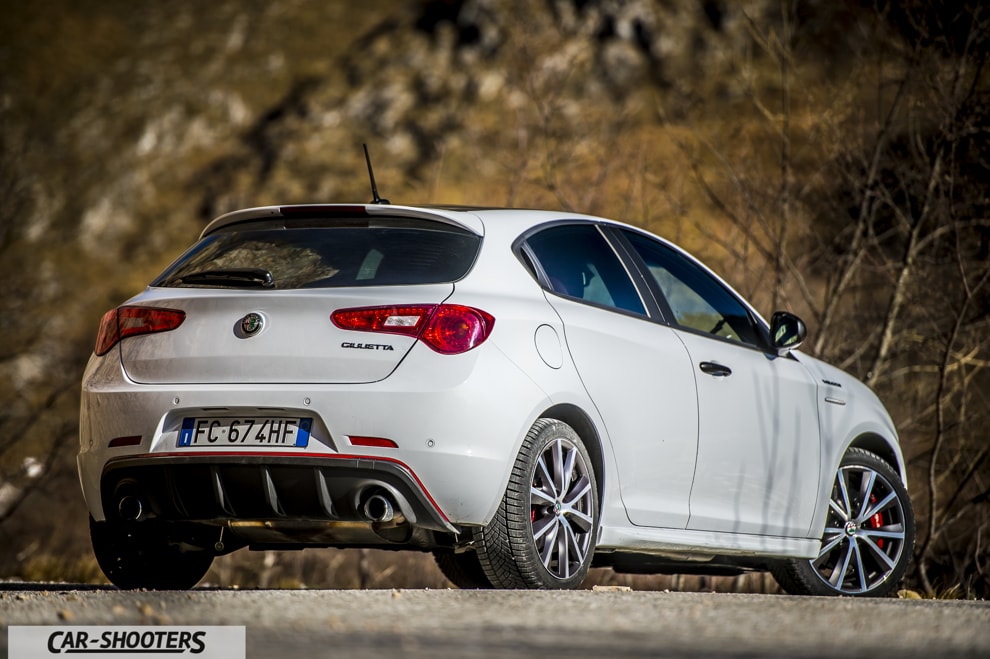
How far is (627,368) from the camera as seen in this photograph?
5797 mm

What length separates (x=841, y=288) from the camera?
42.0 feet

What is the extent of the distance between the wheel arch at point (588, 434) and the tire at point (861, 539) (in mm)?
1767

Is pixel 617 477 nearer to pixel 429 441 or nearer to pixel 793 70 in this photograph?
pixel 429 441

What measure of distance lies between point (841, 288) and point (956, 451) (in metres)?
1.85

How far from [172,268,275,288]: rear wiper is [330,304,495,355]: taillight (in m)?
0.46

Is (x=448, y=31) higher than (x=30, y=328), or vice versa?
(x=448, y=31)

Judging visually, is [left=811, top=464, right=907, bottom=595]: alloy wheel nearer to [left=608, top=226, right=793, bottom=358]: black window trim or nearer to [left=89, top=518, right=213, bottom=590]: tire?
[left=608, top=226, right=793, bottom=358]: black window trim

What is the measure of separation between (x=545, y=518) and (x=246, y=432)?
4.04 feet

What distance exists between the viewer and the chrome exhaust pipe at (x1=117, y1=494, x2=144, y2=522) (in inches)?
210

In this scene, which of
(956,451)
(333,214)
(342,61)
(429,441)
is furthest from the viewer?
(342,61)

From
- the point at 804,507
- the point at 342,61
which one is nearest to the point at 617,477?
the point at 804,507

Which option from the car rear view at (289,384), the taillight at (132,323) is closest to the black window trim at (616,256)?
the car rear view at (289,384)

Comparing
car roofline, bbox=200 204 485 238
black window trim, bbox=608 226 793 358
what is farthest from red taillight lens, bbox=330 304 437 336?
black window trim, bbox=608 226 793 358

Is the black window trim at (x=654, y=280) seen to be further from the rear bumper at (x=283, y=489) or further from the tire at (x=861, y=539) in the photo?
the rear bumper at (x=283, y=489)
